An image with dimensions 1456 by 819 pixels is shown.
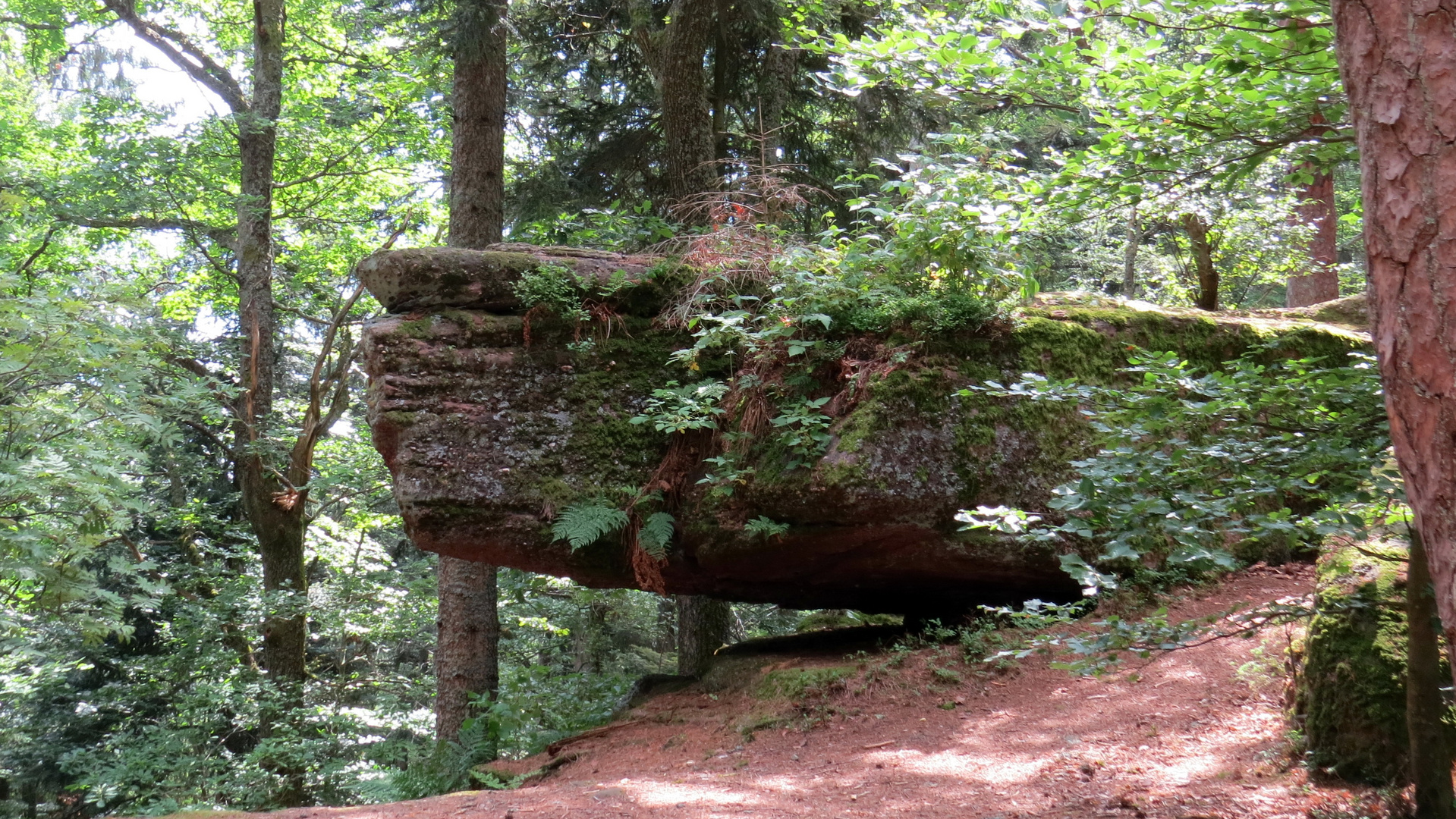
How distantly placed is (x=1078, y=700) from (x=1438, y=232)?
4.52m

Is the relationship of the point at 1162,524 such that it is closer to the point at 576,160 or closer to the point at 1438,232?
the point at 1438,232

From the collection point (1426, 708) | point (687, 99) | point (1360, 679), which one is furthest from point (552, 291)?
point (1426, 708)

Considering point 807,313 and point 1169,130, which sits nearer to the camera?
point 1169,130

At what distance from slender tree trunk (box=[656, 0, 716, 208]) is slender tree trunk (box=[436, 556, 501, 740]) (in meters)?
4.86

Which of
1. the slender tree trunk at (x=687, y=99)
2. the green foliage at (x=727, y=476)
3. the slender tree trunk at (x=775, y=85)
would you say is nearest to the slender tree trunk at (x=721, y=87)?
the slender tree trunk at (x=775, y=85)

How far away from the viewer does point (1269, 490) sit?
324 centimetres

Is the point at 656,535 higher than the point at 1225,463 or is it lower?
lower

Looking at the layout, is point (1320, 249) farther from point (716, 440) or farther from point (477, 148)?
point (477, 148)

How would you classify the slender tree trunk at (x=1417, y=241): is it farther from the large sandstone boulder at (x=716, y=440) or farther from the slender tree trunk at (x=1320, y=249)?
the slender tree trunk at (x=1320, y=249)

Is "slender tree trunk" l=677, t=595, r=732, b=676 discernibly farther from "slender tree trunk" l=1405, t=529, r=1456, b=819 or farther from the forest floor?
"slender tree trunk" l=1405, t=529, r=1456, b=819

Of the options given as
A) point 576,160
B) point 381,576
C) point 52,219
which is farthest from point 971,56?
A: point 381,576

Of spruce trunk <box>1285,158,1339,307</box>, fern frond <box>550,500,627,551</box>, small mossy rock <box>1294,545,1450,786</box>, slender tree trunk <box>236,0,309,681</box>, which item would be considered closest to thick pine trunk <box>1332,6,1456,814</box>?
small mossy rock <box>1294,545,1450,786</box>

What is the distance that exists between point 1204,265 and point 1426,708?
20.9 feet

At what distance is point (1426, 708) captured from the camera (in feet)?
10.9
